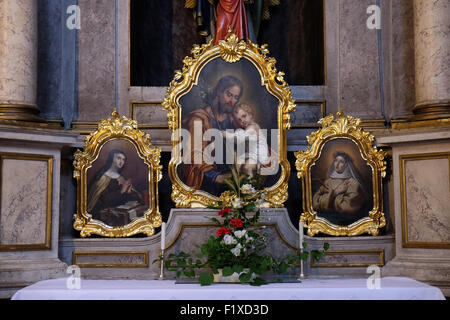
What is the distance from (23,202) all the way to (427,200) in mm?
3723

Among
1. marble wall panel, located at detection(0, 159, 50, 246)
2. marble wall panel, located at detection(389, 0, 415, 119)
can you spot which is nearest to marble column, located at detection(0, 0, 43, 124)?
marble wall panel, located at detection(0, 159, 50, 246)

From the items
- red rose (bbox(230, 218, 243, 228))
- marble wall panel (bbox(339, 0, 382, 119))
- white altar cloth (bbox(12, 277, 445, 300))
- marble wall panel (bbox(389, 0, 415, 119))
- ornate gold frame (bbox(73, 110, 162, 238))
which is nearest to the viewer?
white altar cloth (bbox(12, 277, 445, 300))

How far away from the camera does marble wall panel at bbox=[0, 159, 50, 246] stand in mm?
6184

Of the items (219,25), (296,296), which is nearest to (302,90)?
(219,25)

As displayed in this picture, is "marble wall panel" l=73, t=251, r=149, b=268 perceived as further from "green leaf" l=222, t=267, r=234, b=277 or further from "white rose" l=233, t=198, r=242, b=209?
"green leaf" l=222, t=267, r=234, b=277

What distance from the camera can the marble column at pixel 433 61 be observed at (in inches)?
277

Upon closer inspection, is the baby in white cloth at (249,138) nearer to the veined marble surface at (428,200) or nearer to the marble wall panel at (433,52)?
the veined marble surface at (428,200)

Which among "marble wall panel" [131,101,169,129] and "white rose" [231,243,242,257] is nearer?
"white rose" [231,243,242,257]

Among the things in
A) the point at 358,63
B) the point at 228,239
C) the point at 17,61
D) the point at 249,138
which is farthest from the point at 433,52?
the point at 17,61

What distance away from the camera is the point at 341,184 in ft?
22.7

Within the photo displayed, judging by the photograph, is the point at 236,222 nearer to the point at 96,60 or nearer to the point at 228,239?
the point at 228,239

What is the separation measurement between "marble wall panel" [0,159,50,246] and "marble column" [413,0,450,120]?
384 centimetres
